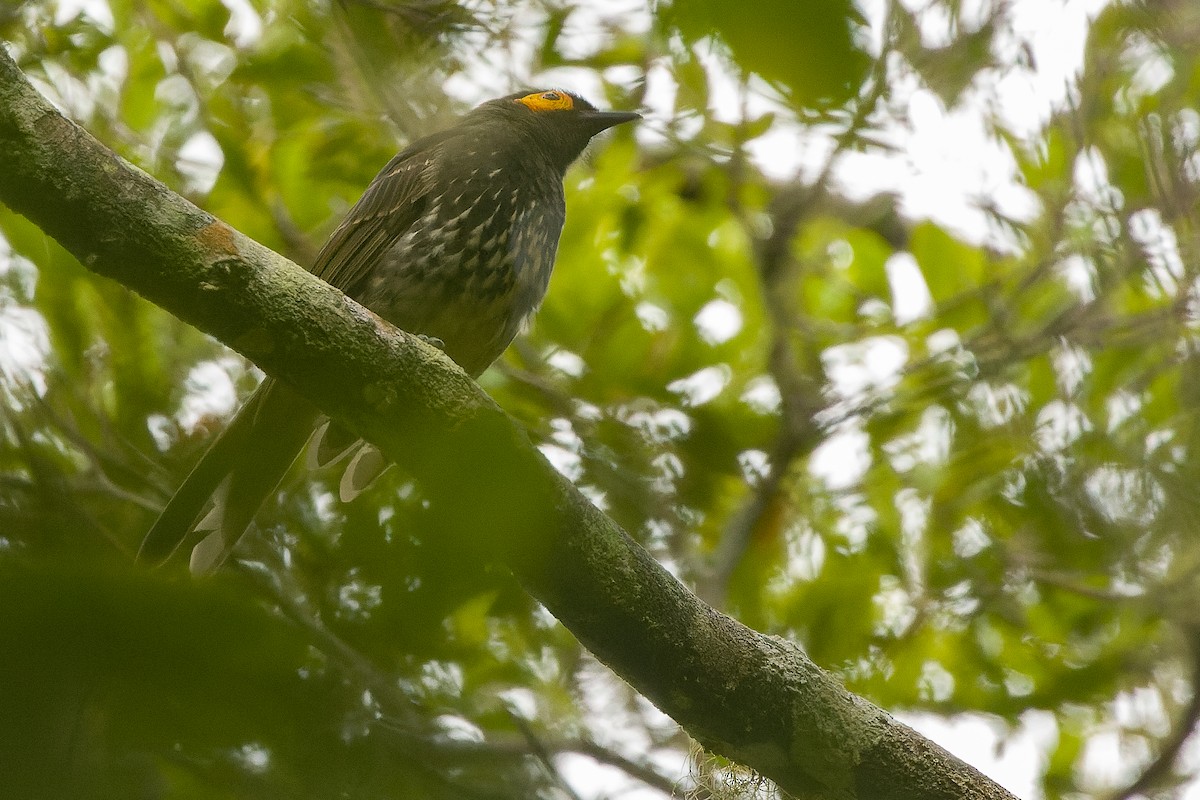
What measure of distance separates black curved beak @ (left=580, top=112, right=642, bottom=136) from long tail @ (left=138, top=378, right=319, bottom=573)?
5.54 feet

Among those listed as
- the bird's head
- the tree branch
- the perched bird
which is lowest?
the tree branch

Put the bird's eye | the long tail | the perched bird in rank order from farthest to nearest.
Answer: the bird's eye
the perched bird
the long tail

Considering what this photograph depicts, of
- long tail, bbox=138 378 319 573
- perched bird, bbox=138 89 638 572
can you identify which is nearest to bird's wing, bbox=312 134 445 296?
perched bird, bbox=138 89 638 572

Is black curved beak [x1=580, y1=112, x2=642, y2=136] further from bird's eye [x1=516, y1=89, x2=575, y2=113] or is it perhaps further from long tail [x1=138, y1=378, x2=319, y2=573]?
long tail [x1=138, y1=378, x2=319, y2=573]

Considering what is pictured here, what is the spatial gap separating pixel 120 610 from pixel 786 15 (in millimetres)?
497

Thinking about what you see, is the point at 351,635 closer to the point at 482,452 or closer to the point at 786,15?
the point at 482,452

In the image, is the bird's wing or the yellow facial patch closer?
the bird's wing

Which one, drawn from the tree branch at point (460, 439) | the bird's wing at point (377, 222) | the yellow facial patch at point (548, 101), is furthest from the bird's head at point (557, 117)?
the tree branch at point (460, 439)

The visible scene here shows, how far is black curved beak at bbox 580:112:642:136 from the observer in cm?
445

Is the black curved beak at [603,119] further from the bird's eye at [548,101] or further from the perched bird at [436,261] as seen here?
the perched bird at [436,261]

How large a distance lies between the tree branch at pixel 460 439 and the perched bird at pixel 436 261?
935 mm

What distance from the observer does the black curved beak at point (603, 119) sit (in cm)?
445

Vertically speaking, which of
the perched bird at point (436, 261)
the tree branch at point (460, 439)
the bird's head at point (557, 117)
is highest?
the bird's head at point (557, 117)

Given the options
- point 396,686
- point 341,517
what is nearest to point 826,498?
point 341,517
